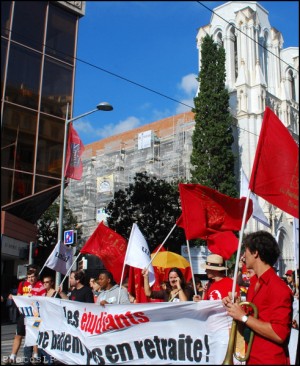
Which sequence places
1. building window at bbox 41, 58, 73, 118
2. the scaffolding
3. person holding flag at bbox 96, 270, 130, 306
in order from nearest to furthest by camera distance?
person holding flag at bbox 96, 270, 130, 306
building window at bbox 41, 58, 73, 118
the scaffolding

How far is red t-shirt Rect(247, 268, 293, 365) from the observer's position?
3.24 meters

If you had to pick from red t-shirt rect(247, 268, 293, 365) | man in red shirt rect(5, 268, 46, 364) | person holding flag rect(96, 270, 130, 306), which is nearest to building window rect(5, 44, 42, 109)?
man in red shirt rect(5, 268, 46, 364)

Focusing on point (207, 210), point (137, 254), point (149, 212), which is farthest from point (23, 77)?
point (149, 212)

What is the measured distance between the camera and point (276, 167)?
4352mm

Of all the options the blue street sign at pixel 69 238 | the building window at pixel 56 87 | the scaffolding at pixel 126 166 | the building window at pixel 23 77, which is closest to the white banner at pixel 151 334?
the blue street sign at pixel 69 238

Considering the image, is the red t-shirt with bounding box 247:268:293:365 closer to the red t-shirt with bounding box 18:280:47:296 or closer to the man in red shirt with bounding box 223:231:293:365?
the man in red shirt with bounding box 223:231:293:365

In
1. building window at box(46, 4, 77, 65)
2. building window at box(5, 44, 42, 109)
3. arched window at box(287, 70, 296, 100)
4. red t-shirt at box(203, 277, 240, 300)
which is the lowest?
red t-shirt at box(203, 277, 240, 300)

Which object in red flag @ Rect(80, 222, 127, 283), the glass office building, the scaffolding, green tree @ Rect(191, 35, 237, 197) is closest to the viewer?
red flag @ Rect(80, 222, 127, 283)

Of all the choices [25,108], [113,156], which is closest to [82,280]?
[25,108]

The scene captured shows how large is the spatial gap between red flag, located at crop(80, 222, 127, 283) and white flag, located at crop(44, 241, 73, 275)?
1.04 meters

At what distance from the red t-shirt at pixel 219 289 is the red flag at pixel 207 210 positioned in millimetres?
1306

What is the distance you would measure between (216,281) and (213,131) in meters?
34.9

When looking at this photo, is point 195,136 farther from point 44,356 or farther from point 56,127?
point 44,356

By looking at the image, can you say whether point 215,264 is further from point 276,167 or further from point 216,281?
point 276,167
